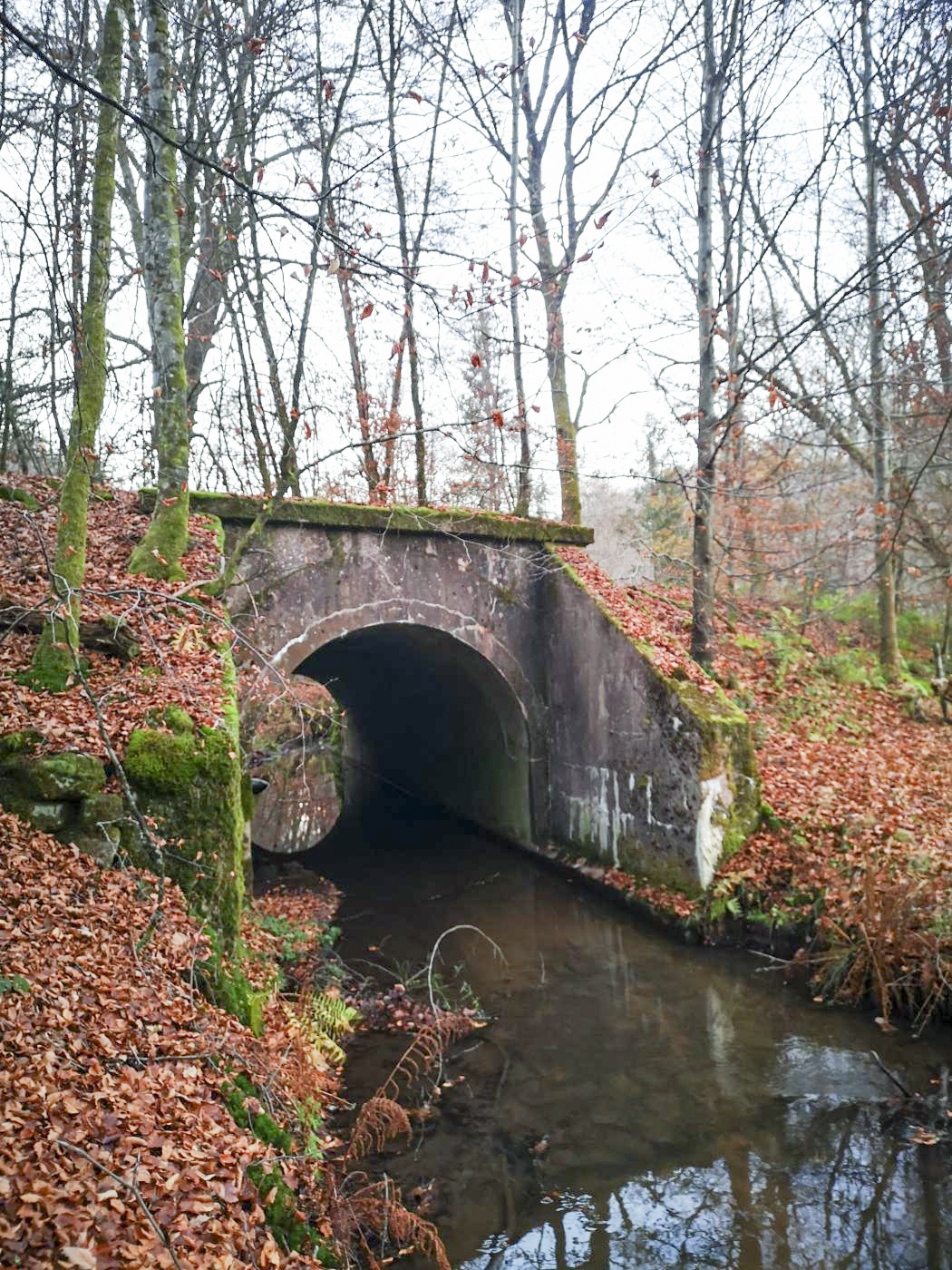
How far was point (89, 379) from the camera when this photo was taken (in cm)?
592

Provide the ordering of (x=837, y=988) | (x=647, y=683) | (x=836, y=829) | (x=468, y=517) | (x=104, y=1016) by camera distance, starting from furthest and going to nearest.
A: (x=468, y=517) < (x=647, y=683) < (x=836, y=829) < (x=837, y=988) < (x=104, y=1016)

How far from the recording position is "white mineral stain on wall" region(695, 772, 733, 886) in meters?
8.56

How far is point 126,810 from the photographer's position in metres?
5.23

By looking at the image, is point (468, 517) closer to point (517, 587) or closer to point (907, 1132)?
point (517, 587)

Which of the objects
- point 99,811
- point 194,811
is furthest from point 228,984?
point 99,811

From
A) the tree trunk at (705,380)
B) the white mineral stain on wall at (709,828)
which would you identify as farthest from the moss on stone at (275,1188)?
the tree trunk at (705,380)

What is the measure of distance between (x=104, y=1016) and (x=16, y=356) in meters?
8.75

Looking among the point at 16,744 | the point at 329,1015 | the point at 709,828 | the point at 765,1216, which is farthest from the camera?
the point at 709,828

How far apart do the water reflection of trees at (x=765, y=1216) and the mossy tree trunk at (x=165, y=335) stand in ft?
20.5

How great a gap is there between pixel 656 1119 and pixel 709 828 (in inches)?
141

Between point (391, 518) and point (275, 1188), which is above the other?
point (391, 518)

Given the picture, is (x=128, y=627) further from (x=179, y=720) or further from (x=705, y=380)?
(x=705, y=380)

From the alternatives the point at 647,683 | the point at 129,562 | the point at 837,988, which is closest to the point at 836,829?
the point at 837,988

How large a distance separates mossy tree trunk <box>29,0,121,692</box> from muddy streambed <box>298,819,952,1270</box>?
3.94 m
